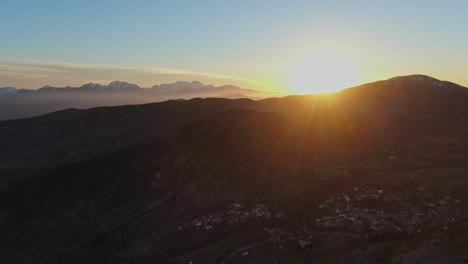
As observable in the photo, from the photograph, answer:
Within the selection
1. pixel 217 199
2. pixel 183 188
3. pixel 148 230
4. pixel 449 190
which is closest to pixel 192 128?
pixel 183 188

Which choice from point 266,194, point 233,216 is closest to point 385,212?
point 266,194

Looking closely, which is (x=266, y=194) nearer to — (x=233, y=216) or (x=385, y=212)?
(x=233, y=216)

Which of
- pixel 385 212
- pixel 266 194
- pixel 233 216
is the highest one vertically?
pixel 385 212

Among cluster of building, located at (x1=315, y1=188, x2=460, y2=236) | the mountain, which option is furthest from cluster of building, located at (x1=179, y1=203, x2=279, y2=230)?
cluster of building, located at (x1=315, y1=188, x2=460, y2=236)

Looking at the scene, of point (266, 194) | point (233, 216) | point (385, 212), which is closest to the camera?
point (385, 212)

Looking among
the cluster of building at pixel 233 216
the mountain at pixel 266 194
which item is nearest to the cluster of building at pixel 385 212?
the mountain at pixel 266 194

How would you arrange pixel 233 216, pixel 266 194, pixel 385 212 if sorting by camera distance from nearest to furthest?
pixel 385 212
pixel 233 216
pixel 266 194
